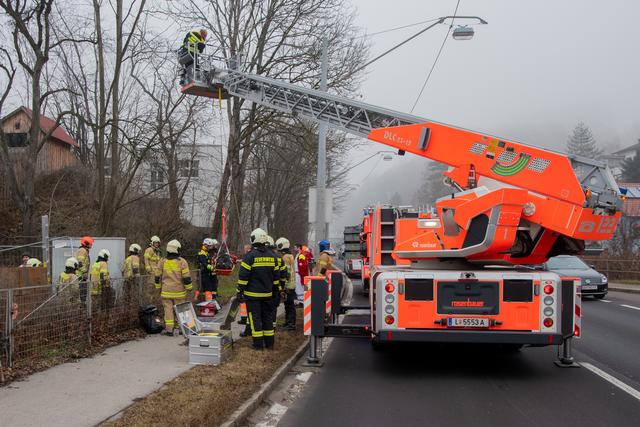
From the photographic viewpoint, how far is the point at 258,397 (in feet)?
21.4

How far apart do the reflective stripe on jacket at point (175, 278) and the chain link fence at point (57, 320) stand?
705 mm

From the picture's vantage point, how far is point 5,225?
22.6 metres

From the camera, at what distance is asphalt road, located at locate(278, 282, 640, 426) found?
613cm

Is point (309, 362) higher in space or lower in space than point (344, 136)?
lower

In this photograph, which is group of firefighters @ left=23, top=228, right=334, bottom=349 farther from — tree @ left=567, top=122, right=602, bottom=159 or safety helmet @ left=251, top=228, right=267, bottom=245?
tree @ left=567, top=122, right=602, bottom=159

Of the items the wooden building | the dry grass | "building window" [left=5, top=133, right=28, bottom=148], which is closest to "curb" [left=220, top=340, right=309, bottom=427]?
the dry grass

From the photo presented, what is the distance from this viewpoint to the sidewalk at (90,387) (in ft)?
18.0

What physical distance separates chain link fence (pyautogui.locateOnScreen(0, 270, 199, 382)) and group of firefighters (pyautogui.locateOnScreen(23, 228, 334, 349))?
0.15 m

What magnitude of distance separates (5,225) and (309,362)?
1823 centimetres

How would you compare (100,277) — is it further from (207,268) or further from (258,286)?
(258,286)

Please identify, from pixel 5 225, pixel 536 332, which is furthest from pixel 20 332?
pixel 5 225

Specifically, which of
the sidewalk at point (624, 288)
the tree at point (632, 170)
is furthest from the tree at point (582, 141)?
the sidewalk at point (624, 288)

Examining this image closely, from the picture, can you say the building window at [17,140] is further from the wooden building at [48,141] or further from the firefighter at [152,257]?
the firefighter at [152,257]

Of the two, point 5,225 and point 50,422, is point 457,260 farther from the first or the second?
point 5,225
